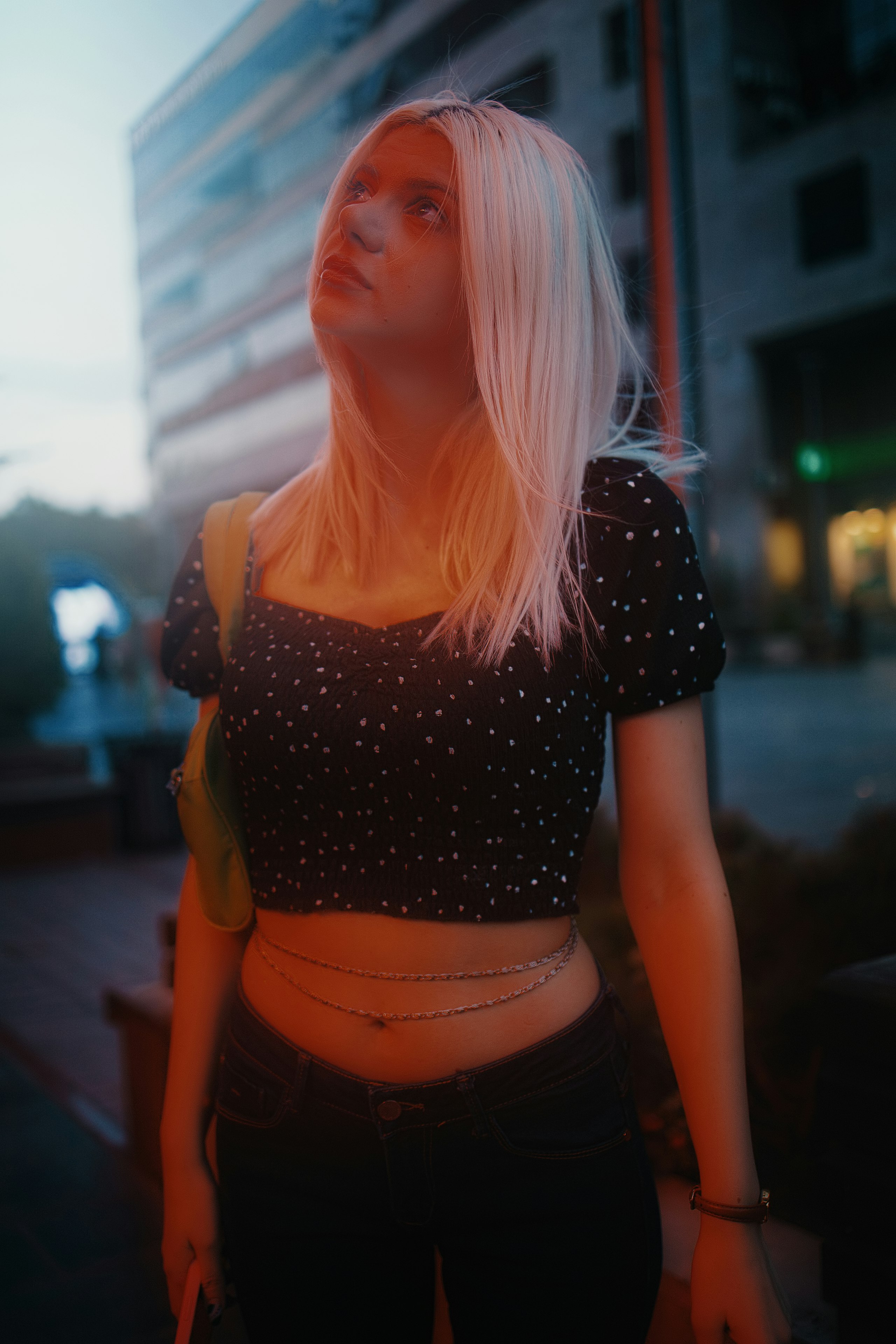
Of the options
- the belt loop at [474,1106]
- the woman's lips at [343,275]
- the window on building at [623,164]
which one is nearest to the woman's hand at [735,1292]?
the belt loop at [474,1106]

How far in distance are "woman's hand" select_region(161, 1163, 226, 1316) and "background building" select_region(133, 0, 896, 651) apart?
63.4ft

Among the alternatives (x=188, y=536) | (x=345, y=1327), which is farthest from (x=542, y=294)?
(x=345, y=1327)

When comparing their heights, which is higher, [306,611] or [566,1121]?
[306,611]

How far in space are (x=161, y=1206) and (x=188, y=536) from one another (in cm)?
252

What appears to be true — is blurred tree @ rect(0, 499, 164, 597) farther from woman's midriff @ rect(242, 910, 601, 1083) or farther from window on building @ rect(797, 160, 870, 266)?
window on building @ rect(797, 160, 870, 266)

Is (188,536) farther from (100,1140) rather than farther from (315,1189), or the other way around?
(100,1140)

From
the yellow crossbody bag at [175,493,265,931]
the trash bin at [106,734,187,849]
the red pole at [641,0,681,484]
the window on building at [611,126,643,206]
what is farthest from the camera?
the window on building at [611,126,643,206]

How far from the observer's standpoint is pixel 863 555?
25.9m

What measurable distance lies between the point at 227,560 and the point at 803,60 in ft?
90.7

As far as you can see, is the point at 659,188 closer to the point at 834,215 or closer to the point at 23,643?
the point at 23,643

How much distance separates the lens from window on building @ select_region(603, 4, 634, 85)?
24.1 metres

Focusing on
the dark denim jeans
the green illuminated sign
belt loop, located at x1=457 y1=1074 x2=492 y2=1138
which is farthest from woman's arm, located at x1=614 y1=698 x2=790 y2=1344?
the green illuminated sign

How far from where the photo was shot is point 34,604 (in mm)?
10227

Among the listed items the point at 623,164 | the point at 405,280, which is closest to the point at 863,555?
the point at 623,164
